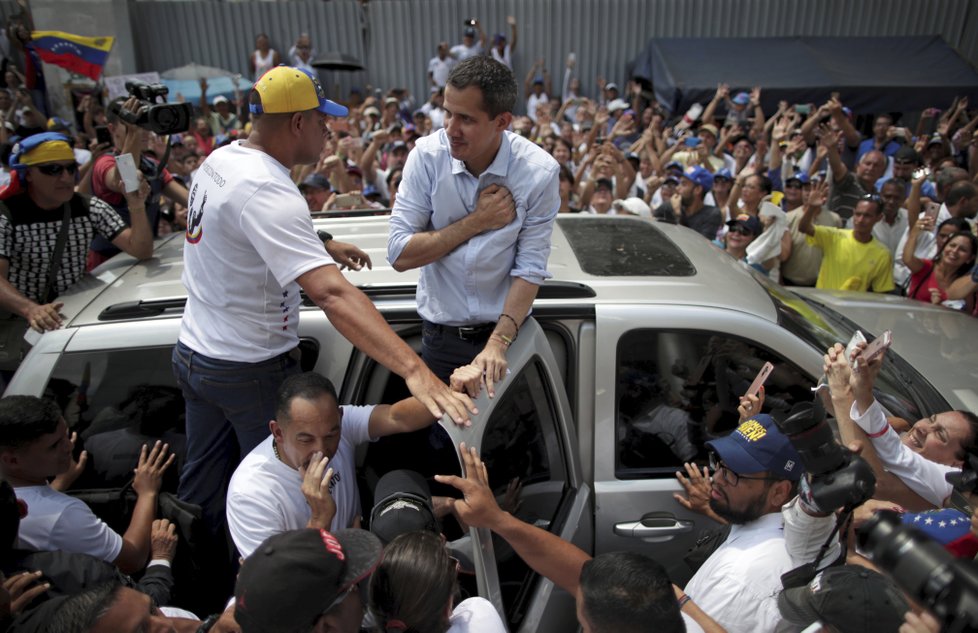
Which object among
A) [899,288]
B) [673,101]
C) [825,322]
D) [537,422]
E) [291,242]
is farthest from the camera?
[673,101]

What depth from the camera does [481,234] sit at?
2.47 m

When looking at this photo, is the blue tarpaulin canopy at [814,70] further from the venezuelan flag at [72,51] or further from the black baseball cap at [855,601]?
the black baseball cap at [855,601]

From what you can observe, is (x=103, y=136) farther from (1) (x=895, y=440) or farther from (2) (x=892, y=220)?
(2) (x=892, y=220)

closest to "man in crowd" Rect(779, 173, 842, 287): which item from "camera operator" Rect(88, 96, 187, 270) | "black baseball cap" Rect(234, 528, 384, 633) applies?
"camera operator" Rect(88, 96, 187, 270)

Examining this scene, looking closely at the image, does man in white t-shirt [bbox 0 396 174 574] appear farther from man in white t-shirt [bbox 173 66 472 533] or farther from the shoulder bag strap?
the shoulder bag strap

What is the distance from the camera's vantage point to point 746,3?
13211 millimetres

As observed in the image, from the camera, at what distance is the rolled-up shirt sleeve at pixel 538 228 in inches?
96.2

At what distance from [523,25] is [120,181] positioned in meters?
10.7

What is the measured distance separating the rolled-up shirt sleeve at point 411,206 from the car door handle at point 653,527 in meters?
1.25

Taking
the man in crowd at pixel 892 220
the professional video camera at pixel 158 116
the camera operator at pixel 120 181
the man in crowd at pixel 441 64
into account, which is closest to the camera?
the professional video camera at pixel 158 116

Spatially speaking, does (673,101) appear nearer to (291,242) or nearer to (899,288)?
(899,288)

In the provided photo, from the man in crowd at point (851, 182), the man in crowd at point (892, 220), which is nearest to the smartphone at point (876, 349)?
the man in crowd at point (892, 220)

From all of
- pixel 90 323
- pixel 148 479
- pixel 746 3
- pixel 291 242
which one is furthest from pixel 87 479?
pixel 746 3

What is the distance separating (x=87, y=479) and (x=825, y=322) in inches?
122
